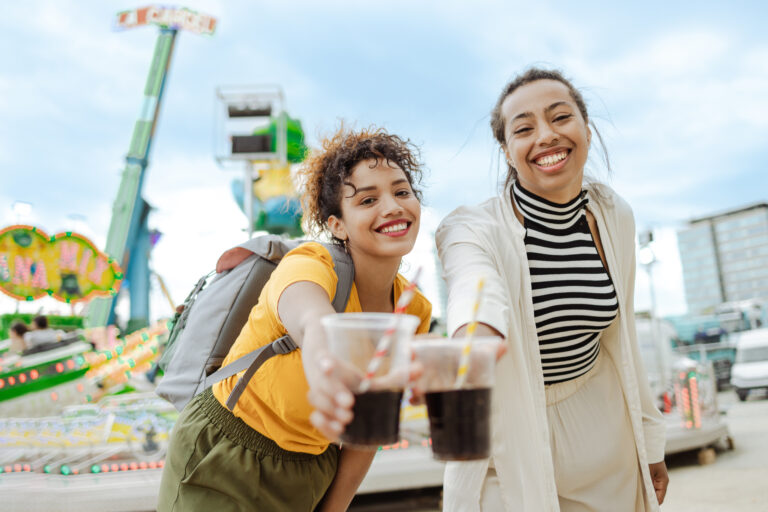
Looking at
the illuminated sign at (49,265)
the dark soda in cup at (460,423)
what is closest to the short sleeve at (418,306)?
the dark soda in cup at (460,423)

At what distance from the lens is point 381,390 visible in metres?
0.91

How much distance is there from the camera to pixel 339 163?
1692 millimetres

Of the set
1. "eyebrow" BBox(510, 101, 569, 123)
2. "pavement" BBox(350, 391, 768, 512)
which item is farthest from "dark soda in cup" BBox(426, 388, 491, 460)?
"pavement" BBox(350, 391, 768, 512)

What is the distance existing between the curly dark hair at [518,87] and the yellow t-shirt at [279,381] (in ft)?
2.65

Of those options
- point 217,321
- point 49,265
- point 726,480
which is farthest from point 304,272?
point 49,265

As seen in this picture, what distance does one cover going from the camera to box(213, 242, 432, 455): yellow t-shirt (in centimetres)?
141

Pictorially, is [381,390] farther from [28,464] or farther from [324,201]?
[28,464]

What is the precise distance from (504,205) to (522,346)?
18.4 inches

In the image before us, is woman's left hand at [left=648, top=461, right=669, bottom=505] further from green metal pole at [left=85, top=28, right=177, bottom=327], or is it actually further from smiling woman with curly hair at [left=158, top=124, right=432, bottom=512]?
green metal pole at [left=85, top=28, right=177, bottom=327]

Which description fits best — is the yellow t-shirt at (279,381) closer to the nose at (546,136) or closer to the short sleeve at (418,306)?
the short sleeve at (418,306)

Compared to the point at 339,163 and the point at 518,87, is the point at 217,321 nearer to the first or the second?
the point at 339,163

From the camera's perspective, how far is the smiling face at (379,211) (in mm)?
1490

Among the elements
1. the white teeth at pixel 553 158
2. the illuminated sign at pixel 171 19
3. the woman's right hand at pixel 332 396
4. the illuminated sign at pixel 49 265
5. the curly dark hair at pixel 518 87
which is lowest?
the woman's right hand at pixel 332 396

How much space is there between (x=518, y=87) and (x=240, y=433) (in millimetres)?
1342
